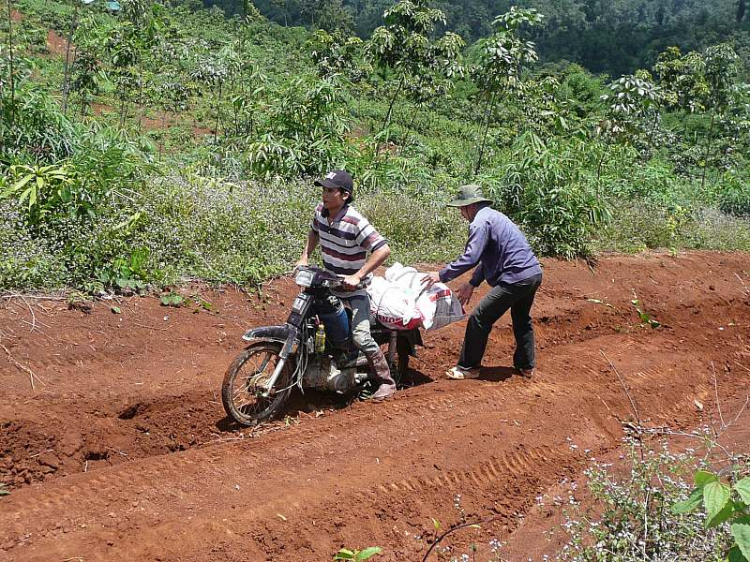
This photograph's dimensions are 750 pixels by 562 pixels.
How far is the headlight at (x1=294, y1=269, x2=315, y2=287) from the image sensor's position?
5.32 metres

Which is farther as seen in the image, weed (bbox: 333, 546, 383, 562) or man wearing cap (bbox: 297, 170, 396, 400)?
man wearing cap (bbox: 297, 170, 396, 400)

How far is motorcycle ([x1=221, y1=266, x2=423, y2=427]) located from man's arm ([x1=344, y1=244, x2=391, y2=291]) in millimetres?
85

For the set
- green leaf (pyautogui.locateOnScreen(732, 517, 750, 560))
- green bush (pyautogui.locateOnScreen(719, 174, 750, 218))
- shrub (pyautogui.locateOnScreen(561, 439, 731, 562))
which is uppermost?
green bush (pyautogui.locateOnScreen(719, 174, 750, 218))

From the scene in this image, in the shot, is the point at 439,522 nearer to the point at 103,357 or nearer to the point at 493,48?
the point at 103,357

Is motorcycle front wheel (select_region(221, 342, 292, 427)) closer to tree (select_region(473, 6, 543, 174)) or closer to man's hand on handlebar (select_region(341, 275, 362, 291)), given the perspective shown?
man's hand on handlebar (select_region(341, 275, 362, 291))

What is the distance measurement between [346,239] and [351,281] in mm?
328

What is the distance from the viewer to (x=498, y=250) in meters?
6.18

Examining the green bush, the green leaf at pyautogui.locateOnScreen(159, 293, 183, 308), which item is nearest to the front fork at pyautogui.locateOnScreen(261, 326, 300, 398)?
the green leaf at pyautogui.locateOnScreen(159, 293, 183, 308)

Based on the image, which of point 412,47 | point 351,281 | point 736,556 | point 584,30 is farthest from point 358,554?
point 584,30

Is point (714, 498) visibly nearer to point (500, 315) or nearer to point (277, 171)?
point (500, 315)

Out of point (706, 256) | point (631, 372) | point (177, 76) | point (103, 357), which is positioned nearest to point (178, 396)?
point (103, 357)

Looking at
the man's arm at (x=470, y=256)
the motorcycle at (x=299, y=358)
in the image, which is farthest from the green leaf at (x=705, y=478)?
the man's arm at (x=470, y=256)

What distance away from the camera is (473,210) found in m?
6.14

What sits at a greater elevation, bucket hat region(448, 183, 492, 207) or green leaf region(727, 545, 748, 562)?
bucket hat region(448, 183, 492, 207)
